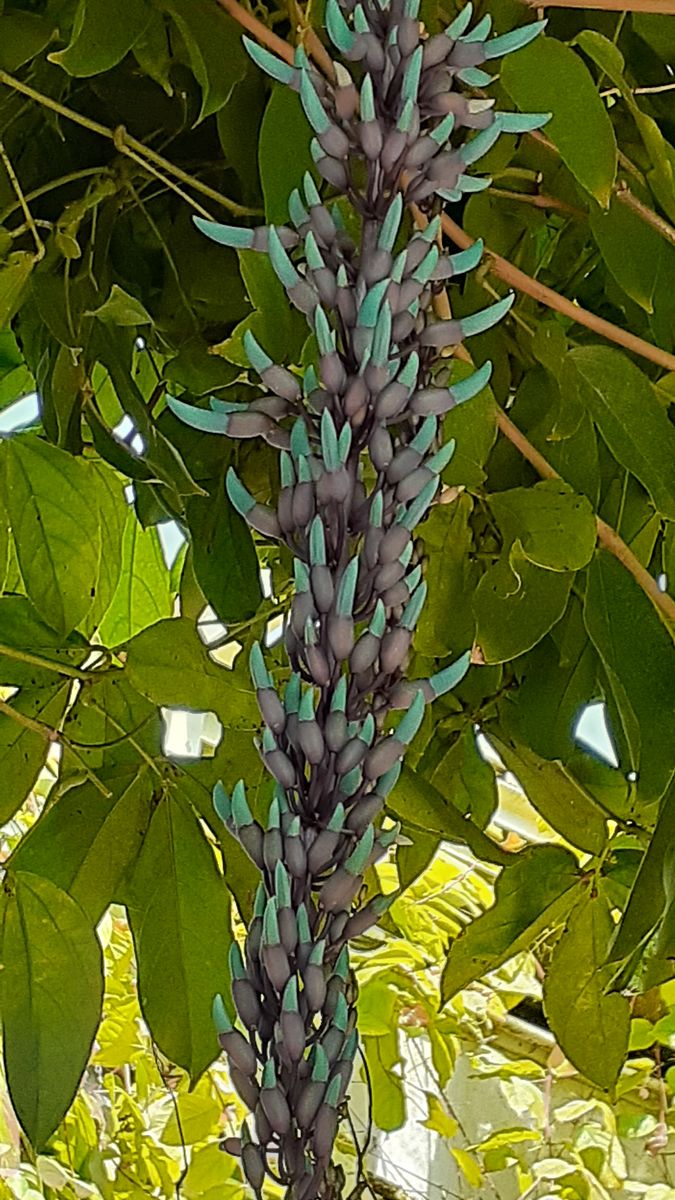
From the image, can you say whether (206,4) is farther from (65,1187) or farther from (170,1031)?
(65,1187)

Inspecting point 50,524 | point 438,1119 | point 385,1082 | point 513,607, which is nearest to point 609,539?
point 513,607

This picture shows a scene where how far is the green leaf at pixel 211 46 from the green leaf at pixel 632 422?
82 millimetres

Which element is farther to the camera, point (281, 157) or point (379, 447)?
point (281, 157)

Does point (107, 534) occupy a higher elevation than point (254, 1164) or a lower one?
higher

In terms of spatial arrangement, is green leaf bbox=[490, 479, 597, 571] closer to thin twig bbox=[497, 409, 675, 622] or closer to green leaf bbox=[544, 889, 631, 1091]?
thin twig bbox=[497, 409, 675, 622]

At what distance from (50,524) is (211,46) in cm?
11

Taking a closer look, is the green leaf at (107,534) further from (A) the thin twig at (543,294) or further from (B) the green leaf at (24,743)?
(A) the thin twig at (543,294)

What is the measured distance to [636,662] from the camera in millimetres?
266

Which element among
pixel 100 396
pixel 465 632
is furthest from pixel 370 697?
pixel 100 396

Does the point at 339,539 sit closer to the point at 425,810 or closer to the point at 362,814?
the point at 362,814

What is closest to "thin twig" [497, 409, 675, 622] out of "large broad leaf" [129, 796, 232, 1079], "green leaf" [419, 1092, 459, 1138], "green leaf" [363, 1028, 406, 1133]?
"large broad leaf" [129, 796, 232, 1079]

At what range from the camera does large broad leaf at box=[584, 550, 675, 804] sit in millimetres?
264

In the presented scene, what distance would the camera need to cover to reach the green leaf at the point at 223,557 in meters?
0.32

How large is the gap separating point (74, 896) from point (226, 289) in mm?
140
